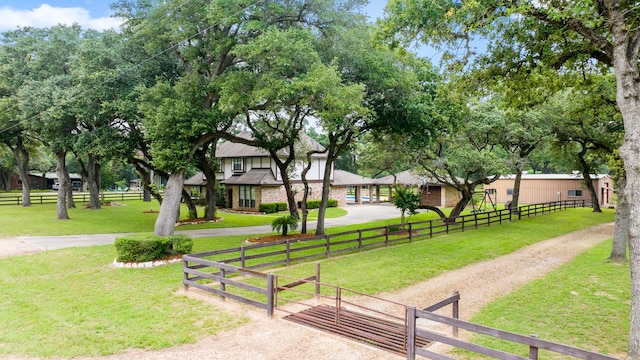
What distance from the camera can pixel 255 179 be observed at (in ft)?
109

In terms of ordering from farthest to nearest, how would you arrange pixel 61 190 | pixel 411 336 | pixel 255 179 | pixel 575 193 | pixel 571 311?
pixel 575 193 → pixel 255 179 → pixel 61 190 → pixel 571 311 → pixel 411 336

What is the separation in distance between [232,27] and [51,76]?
43.7ft

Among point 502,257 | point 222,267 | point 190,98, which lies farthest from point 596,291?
point 190,98

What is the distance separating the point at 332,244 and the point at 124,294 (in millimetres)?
7295

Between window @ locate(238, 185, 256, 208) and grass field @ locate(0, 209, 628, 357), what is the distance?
648 inches

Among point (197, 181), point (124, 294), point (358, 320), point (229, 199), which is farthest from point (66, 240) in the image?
point (197, 181)

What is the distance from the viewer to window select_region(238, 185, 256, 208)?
33.7m

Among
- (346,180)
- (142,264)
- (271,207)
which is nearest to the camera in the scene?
(142,264)

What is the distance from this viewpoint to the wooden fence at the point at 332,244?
12.2 meters

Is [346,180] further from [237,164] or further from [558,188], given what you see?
[558,188]

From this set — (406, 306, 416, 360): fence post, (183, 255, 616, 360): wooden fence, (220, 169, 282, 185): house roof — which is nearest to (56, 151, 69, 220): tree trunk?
(220, 169, 282, 185): house roof

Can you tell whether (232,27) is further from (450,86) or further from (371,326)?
(371,326)

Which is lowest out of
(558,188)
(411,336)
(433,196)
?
(411,336)

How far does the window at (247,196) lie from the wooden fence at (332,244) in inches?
595
